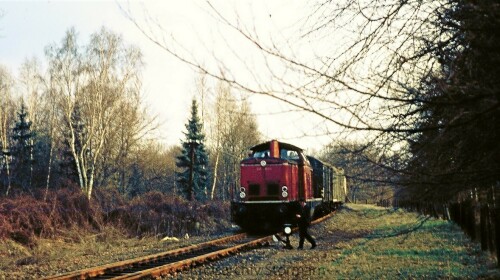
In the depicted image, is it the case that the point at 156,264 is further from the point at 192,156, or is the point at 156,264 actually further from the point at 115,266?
the point at 192,156

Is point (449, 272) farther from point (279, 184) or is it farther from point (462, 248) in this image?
point (279, 184)

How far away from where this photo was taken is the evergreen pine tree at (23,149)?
4731 centimetres

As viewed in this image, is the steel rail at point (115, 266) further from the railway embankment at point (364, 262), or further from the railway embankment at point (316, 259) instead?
the railway embankment at point (364, 262)

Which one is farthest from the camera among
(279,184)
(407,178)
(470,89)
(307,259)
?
(279,184)

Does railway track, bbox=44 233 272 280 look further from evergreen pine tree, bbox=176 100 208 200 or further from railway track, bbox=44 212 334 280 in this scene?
evergreen pine tree, bbox=176 100 208 200

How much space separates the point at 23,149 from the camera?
49156mm

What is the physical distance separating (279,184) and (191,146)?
29.2 m

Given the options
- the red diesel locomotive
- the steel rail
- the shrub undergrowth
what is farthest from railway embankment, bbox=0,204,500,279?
the red diesel locomotive

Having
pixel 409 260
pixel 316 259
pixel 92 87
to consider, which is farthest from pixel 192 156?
pixel 409 260

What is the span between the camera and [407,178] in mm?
5172

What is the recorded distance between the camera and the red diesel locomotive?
20.0m

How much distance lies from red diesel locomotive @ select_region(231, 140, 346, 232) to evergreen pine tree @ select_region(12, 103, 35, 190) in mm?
32018

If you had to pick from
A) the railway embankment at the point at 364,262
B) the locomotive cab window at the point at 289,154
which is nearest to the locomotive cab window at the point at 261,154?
the locomotive cab window at the point at 289,154

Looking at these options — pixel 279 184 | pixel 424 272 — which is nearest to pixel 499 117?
pixel 424 272
